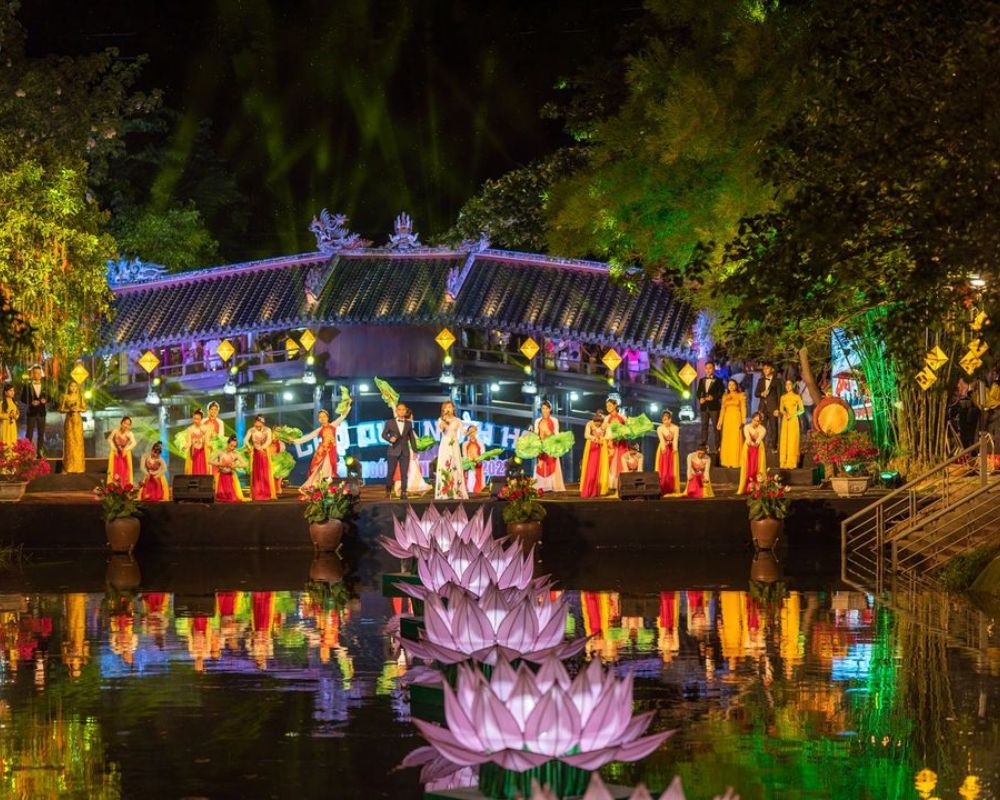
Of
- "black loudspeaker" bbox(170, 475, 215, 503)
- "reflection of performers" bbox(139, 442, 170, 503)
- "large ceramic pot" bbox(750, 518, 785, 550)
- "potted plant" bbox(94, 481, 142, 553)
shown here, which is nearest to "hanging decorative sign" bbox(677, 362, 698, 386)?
"large ceramic pot" bbox(750, 518, 785, 550)

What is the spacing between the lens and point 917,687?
11.0 metres

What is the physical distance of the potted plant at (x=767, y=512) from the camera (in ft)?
69.8

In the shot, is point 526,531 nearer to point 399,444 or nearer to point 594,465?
point 594,465

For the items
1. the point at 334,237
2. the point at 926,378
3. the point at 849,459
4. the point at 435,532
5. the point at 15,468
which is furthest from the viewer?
the point at 334,237

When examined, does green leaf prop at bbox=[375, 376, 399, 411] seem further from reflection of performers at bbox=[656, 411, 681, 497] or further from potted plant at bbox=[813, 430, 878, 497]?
potted plant at bbox=[813, 430, 878, 497]

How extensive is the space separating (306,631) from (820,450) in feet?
36.7

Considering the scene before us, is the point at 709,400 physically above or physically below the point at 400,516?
above

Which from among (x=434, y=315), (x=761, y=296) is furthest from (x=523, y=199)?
(x=761, y=296)

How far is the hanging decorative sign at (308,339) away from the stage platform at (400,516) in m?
5.81

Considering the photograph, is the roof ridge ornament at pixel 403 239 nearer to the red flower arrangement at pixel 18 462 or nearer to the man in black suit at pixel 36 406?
the man in black suit at pixel 36 406

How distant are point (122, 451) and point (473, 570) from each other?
17542mm

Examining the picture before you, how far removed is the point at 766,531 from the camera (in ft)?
69.9

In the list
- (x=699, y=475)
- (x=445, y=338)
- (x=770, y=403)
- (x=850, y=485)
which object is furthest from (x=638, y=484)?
(x=445, y=338)

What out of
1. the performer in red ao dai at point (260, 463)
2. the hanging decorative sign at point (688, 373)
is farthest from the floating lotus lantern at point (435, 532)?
the hanging decorative sign at point (688, 373)
